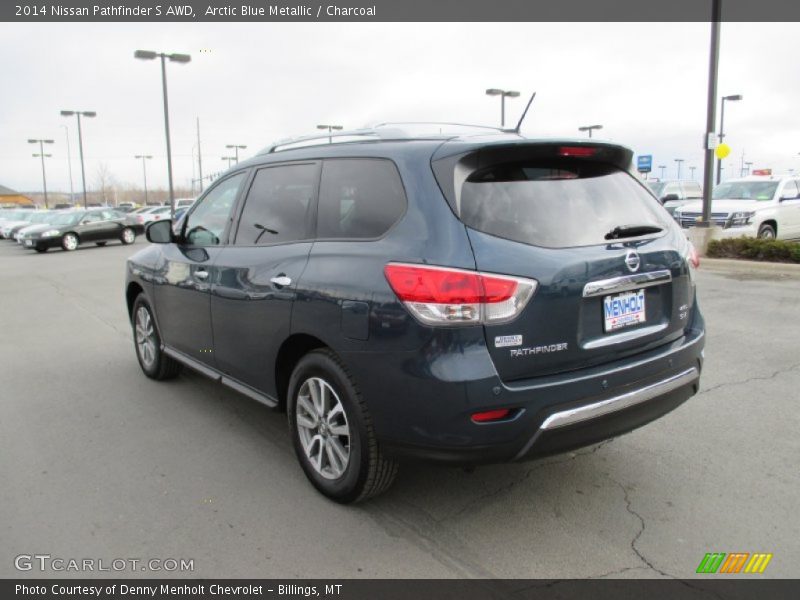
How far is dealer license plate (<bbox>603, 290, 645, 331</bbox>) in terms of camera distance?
3010mm

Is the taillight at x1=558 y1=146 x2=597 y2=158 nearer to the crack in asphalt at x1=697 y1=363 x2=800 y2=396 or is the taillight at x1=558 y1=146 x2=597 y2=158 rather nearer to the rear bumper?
the rear bumper

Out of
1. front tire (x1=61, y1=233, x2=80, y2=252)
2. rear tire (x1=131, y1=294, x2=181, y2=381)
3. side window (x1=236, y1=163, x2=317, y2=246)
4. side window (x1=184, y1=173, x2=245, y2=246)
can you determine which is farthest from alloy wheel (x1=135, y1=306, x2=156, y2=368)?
front tire (x1=61, y1=233, x2=80, y2=252)

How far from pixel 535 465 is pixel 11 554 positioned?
2774 mm

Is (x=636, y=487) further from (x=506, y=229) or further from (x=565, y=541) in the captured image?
(x=506, y=229)

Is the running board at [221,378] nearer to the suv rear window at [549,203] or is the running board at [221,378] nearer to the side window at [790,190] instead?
the suv rear window at [549,203]

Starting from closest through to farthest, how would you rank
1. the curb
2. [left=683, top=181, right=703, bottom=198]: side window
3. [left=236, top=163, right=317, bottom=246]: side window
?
[left=236, top=163, right=317, bottom=246]: side window
the curb
[left=683, top=181, right=703, bottom=198]: side window

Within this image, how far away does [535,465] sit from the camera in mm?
3789

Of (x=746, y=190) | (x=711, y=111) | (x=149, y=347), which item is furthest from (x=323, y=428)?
(x=746, y=190)

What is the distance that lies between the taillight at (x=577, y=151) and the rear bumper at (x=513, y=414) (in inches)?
41.8

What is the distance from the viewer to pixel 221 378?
14.4 feet

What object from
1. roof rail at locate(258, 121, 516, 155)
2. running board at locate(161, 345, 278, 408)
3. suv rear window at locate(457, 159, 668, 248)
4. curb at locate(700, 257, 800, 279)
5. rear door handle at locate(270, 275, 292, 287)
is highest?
roof rail at locate(258, 121, 516, 155)

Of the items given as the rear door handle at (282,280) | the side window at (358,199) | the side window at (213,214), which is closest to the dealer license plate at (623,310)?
the side window at (358,199)

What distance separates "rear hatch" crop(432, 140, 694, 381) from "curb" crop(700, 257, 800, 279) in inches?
361
